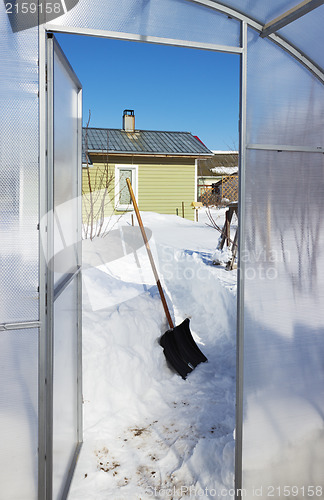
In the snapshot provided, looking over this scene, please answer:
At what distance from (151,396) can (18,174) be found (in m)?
2.71

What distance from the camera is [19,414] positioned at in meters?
1.89

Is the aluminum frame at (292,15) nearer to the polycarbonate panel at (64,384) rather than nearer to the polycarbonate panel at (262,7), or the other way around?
the polycarbonate panel at (262,7)

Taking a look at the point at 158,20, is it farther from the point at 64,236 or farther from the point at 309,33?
the point at 64,236

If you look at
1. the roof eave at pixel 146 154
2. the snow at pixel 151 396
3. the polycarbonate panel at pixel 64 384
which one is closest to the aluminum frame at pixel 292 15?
the polycarbonate panel at pixel 64 384

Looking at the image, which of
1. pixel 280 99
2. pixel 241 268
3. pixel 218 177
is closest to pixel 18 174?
pixel 241 268

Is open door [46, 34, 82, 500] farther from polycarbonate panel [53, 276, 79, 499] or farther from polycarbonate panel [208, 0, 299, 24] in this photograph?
polycarbonate panel [208, 0, 299, 24]

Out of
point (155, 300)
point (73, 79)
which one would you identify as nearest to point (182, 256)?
point (155, 300)

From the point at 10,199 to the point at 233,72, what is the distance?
18506 mm

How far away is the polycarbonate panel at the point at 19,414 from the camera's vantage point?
1.85 metres

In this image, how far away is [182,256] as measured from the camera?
27.2 ft

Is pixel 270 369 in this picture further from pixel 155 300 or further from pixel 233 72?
pixel 233 72

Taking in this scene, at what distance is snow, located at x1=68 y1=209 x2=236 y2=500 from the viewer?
2.61 m

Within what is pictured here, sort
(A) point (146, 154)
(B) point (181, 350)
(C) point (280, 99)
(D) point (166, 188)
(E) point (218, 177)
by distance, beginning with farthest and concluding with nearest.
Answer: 1. (E) point (218, 177)
2. (D) point (166, 188)
3. (A) point (146, 154)
4. (B) point (181, 350)
5. (C) point (280, 99)

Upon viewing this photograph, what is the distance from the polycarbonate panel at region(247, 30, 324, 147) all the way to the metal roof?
9.09m
